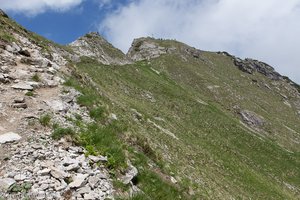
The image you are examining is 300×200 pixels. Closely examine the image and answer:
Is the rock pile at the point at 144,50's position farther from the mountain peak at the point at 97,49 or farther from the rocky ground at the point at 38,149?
the rocky ground at the point at 38,149

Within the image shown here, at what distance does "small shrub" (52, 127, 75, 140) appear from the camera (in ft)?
50.1

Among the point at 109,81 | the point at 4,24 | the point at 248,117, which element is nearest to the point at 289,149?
the point at 248,117

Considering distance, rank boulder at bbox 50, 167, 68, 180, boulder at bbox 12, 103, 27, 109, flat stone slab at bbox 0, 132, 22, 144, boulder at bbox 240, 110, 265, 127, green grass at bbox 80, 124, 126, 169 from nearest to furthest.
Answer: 1. boulder at bbox 50, 167, 68, 180
2. flat stone slab at bbox 0, 132, 22, 144
3. green grass at bbox 80, 124, 126, 169
4. boulder at bbox 12, 103, 27, 109
5. boulder at bbox 240, 110, 265, 127

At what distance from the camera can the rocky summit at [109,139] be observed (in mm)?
13484

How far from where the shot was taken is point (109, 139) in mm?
16922

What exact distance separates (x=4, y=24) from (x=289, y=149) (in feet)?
194

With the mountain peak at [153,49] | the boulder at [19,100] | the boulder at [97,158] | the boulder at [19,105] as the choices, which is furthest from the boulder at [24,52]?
the mountain peak at [153,49]

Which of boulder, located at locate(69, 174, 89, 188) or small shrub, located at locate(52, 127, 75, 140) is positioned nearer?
boulder, located at locate(69, 174, 89, 188)

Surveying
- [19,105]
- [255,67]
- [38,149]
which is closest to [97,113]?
[19,105]

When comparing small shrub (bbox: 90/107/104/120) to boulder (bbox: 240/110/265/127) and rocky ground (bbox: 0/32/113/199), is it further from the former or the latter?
boulder (bbox: 240/110/265/127)

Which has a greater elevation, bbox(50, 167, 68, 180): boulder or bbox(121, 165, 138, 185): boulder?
bbox(121, 165, 138, 185): boulder

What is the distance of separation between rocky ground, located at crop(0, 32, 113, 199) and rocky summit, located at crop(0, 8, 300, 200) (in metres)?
0.04

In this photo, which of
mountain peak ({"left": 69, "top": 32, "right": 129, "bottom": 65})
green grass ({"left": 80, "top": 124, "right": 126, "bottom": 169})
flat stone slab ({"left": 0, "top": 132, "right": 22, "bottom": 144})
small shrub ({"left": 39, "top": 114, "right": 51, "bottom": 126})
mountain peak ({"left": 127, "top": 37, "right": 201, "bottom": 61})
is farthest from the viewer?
mountain peak ({"left": 127, "top": 37, "right": 201, "bottom": 61})

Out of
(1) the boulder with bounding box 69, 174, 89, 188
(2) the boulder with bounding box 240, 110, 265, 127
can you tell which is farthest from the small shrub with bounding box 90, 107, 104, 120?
(2) the boulder with bounding box 240, 110, 265, 127
